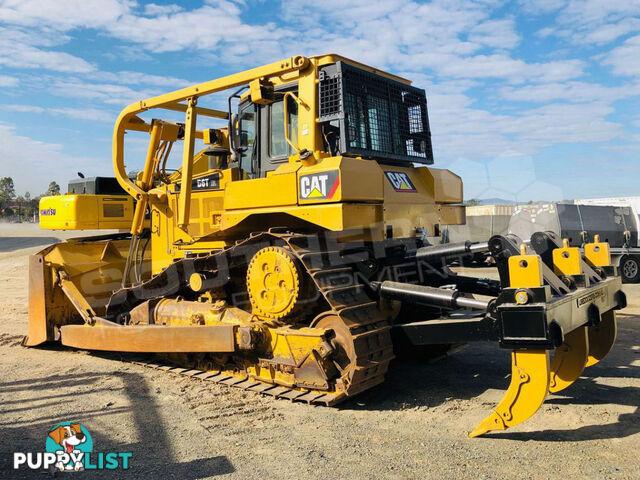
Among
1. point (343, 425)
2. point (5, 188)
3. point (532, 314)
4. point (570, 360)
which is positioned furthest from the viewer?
point (5, 188)

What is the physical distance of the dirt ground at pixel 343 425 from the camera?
3.82 metres

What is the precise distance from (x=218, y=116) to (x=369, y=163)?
12.6 feet

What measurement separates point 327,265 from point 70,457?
2726 mm

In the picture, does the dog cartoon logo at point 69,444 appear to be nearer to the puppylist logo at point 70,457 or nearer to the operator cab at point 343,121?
the puppylist logo at point 70,457

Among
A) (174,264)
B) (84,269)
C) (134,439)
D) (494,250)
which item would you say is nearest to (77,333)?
(84,269)

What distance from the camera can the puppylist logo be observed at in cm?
395

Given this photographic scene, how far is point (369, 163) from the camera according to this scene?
5.15m

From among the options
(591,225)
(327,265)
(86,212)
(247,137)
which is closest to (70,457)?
(327,265)

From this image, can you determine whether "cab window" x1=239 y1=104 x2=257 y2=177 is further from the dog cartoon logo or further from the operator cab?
the dog cartoon logo

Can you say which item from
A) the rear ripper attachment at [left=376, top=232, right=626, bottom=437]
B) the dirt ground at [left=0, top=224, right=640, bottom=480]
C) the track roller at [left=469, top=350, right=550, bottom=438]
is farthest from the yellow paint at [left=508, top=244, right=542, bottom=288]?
the dirt ground at [left=0, top=224, right=640, bottom=480]

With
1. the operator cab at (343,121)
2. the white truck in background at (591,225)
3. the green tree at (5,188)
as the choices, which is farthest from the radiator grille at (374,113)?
the green tree at (5,188)

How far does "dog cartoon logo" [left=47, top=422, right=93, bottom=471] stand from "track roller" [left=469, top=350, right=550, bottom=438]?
3182 millimetres

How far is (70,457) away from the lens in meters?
4.11

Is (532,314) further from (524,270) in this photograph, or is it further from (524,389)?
(524,389)
